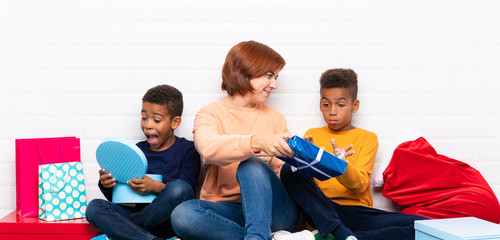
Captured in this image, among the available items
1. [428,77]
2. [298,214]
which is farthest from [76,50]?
[428,77]

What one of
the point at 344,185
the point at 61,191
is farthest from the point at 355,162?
the point at 61,191

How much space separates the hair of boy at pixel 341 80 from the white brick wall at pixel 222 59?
6.3 inches

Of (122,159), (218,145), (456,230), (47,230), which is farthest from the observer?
(47,230)

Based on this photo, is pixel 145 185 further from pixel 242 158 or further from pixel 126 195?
pixel 242 158

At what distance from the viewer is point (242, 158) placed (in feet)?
5.94

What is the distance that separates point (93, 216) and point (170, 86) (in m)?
0.72

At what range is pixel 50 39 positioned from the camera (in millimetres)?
2467

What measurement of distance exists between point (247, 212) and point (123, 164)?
596 mm

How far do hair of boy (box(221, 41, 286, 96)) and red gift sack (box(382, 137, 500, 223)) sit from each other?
73cm

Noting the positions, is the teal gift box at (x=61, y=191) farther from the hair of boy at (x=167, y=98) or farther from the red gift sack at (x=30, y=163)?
the hair of boy at (x=167, y=98)

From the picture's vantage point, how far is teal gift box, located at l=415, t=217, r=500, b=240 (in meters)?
1.52

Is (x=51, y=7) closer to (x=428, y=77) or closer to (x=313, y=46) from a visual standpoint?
(x=313, y=46)

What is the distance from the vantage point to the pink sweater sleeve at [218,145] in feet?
5.89

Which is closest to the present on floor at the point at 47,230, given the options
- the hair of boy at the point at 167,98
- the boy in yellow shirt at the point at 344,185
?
the hair of boy at the point at 167,98
